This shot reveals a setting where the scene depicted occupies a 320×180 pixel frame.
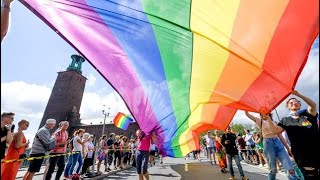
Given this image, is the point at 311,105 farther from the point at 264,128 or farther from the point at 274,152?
the point at 264,128

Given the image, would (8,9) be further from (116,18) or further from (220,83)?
(220,83)

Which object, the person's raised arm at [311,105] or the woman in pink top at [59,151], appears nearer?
the person's raised arm at [311,105]

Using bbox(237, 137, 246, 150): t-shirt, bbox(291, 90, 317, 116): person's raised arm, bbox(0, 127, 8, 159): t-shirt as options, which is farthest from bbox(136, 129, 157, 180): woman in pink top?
bbox(237, 137, 246, 150): t-shirt

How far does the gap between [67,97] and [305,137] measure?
250ft

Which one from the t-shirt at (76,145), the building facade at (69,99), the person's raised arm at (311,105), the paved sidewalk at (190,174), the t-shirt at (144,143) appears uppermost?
the building facade at (69,99)

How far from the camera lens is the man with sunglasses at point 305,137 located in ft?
10.1

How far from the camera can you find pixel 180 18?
4.04 meters

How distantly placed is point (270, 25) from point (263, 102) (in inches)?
52.0

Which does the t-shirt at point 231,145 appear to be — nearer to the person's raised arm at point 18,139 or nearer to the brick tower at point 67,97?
the person's raised arm at point 18,139

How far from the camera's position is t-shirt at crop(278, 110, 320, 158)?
3178 mm

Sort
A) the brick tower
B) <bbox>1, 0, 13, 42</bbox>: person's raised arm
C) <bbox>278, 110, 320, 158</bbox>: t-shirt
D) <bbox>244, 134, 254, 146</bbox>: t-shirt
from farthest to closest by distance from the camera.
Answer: the brick tower → <bbox>244, 134, 254, 146</bbox>: t-shirt → <bbox>278, 110, 320, 158</bbox>: t-shirt → <bbox>1, 0, 13, 42</bbox>: person's raised arm

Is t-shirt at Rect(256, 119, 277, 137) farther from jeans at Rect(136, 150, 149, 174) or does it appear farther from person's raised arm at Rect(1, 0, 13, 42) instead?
person's raised arm at Rect(1, 0, 13, 42)

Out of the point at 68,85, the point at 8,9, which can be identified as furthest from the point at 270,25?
the point at 68,85

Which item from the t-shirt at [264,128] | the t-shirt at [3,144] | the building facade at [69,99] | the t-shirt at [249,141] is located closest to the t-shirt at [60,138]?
the t-shirt at [3,144]
